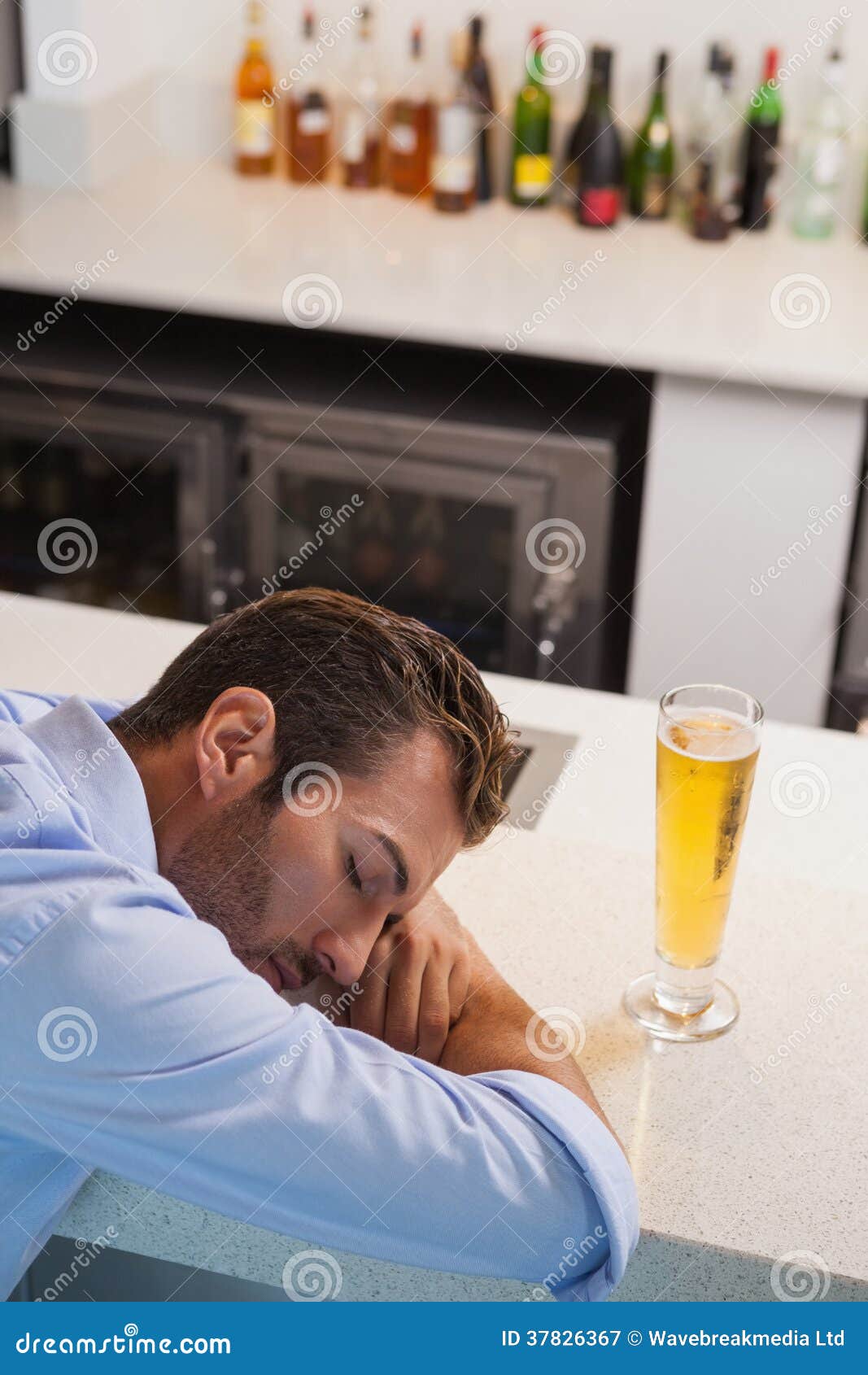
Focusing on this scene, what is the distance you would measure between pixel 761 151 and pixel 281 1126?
2.11 m

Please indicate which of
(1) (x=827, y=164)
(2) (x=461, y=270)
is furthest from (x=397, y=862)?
(1) (x=827, y=164)

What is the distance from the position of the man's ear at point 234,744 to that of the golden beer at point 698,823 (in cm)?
27

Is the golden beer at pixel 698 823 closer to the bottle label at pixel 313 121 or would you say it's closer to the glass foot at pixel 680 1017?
the glass foot at pixel 680 1017

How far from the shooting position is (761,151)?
2.52 meters

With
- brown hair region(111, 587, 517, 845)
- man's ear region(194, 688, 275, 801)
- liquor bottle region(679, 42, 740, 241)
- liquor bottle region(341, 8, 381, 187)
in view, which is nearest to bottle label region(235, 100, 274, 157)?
liquor bottle region(341, 8, 381, 187)

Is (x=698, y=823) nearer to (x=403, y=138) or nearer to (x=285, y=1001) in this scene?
(x=285, y=1001)

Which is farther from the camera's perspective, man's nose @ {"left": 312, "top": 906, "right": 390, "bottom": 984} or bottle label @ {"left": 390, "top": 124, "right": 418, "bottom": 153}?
bottle label @ {"left": 390, "top": 124, "right": 418, "bottom": 153}

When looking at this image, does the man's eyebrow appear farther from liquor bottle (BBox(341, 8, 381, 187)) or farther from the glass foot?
liquor bottle (BBox(341, 8, 381, 187))

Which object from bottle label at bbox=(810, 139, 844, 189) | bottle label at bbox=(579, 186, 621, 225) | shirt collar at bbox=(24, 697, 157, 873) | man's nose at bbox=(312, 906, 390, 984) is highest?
bottle label at bbox=(810, 139, 844, 189)

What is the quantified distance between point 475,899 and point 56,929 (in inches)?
15.2

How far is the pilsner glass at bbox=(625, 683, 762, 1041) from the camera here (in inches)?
36.6

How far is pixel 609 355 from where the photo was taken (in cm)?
214

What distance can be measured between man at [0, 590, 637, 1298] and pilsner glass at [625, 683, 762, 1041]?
0.10 meters

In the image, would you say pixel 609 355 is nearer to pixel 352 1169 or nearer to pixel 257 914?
pixel 257 914
